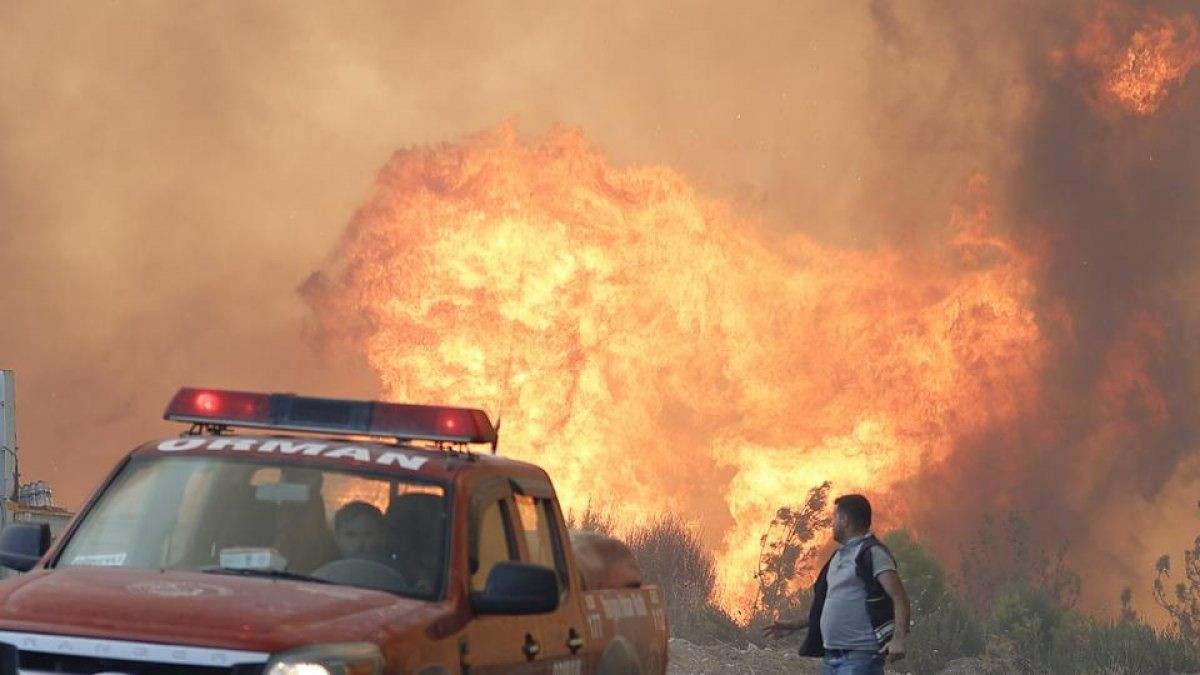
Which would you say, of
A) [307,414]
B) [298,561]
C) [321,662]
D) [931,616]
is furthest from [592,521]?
[321,662]

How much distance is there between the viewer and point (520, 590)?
7.68m

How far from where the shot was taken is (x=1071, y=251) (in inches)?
1736

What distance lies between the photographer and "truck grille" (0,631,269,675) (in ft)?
22.0

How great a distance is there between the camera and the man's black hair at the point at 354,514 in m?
8.10

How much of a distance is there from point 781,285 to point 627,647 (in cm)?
3092

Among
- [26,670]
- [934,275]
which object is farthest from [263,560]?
[934,275]

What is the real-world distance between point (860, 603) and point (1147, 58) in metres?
33.4

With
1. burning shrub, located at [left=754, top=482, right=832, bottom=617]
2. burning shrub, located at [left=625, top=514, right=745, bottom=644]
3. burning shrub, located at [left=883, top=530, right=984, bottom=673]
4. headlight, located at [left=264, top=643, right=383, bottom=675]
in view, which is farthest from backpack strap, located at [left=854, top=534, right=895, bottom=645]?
burning shrub, located at [left=754, top=482, right=832, bottom=617]

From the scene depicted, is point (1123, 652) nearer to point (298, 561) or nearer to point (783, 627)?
point (783, 627)

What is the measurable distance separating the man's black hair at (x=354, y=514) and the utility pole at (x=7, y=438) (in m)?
7.94

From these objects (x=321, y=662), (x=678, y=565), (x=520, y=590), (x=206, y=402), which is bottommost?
(x=321, y=662)

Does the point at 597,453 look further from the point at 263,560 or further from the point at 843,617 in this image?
the point at 263,560

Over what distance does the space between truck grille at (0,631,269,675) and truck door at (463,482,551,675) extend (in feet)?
3.65

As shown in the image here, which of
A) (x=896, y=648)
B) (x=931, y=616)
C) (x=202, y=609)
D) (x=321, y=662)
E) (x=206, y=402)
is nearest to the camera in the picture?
(x=321, y=662)
